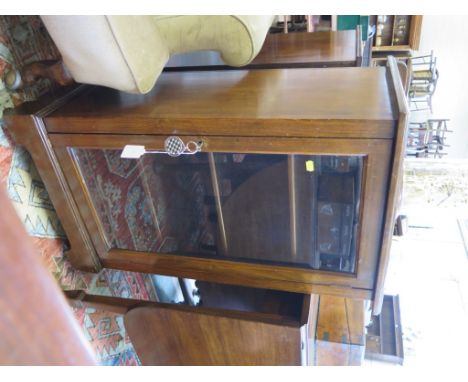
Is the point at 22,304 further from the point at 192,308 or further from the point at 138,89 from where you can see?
the point at 192,308

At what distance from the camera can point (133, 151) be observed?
71cm

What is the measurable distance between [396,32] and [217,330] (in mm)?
2540

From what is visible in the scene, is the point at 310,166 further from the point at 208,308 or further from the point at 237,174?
the point at 208,308

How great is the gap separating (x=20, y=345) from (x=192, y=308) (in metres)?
0.69

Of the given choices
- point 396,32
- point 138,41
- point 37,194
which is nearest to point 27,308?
point 138,41

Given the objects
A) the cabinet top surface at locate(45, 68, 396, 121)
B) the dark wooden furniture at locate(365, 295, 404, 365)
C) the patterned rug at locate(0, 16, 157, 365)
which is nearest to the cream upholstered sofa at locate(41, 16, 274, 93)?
the cabinet top surface at locate(45, 68, 396, 121)

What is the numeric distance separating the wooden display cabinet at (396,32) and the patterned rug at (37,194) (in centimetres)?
231

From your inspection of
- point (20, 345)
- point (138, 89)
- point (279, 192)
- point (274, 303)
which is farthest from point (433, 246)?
point (20, 345)

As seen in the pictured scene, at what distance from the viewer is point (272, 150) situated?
0.64 metres

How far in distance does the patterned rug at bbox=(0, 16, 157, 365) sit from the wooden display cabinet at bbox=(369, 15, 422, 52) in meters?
2.31

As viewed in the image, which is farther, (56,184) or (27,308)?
(56,184)

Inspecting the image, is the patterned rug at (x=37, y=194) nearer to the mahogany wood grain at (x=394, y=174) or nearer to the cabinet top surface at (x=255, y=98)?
the cabinet top surface at (x=255, y=98)
